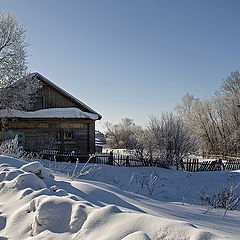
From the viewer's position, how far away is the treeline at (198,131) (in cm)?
1706

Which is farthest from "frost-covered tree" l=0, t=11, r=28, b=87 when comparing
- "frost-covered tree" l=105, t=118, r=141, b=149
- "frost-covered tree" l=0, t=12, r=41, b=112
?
"frost-covered tree" l=105, t=118, r=141, b=149

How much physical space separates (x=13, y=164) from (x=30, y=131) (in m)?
12.2

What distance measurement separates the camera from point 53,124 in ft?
58.9

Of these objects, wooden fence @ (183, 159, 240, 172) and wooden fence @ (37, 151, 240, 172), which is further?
wooden fence @ (183, 159, 240, 172)

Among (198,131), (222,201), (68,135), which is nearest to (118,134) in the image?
(198,131)

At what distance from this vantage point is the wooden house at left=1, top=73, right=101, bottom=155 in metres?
17.5

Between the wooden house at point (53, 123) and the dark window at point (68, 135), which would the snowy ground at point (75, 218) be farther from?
the dark window at point (68, 135)

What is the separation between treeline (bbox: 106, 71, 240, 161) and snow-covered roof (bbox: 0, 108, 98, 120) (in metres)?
4.09

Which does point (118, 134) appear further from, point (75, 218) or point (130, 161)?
point (75, 218)

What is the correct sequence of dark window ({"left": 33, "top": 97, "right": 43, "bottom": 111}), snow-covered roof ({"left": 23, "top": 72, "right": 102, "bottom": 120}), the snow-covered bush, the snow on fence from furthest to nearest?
dark window ({"left": 33, "top": 97, "right": 43, "bottom": 111}), snow-covered roof ({"left": 23, "top": 72, "right": 102, "bottom": 120}), the snow on fence, the snow-covered bush

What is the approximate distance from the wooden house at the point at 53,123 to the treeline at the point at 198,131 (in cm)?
377

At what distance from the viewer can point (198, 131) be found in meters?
35.5

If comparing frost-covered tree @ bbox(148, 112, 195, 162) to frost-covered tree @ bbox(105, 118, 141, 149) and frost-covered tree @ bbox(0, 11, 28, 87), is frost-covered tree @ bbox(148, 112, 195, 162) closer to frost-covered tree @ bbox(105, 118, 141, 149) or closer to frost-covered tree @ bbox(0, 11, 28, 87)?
frost-covered tree @ bbox(0, 11, 28, 87)

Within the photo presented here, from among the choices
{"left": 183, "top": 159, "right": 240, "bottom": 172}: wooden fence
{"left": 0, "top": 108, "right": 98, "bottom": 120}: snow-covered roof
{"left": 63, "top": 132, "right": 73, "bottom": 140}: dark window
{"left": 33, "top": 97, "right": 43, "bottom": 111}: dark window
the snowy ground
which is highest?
{"left": 33, "top": 97, "right": 43, "bottom": 111}: dark window
